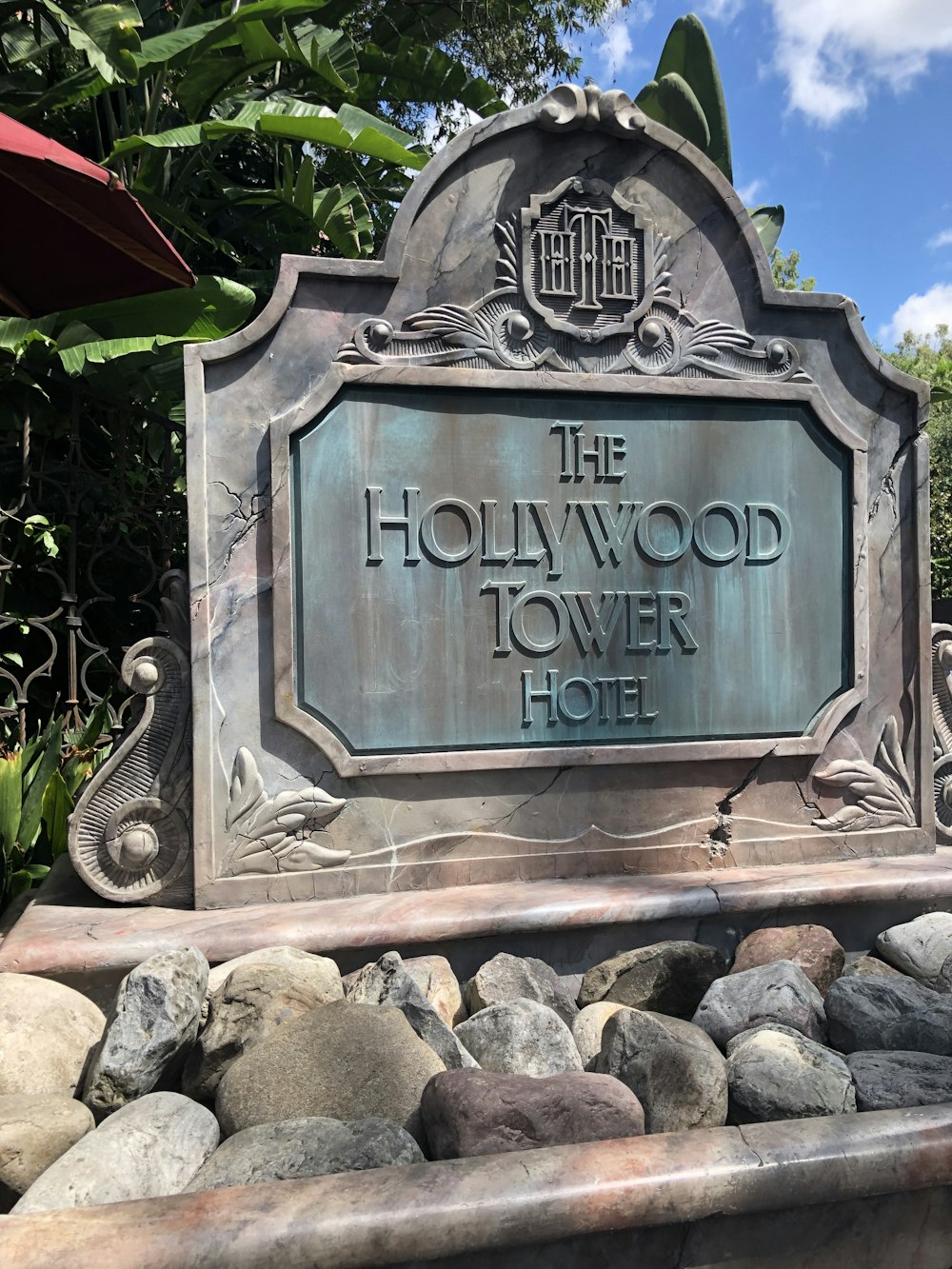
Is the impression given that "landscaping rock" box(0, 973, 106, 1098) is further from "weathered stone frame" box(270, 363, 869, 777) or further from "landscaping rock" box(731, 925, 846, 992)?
"landscaping rock" box(731, 925, 846, 992)

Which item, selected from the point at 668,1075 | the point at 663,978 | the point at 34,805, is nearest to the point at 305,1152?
the point at 668,1075

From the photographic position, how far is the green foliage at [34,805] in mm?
3844

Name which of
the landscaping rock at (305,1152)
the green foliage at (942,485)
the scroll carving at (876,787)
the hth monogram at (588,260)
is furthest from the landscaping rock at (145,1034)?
the green foliage at (942,485)

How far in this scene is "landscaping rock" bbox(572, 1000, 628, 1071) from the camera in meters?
2.71

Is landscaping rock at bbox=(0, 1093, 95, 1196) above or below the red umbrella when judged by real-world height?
below

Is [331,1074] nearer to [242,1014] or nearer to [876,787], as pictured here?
[242,1014]

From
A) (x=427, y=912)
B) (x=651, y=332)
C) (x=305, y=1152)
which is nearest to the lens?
(x=305, y=1152)

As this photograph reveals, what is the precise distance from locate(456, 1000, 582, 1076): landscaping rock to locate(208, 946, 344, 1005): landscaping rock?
1.31 ft

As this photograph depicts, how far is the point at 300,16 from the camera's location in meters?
7.79

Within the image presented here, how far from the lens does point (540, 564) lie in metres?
3.55

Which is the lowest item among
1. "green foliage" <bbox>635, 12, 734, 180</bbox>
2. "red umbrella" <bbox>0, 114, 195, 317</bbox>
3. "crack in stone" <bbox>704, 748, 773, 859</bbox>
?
"crack in stone" <bbox>704, 748, 773, 859</bbox>

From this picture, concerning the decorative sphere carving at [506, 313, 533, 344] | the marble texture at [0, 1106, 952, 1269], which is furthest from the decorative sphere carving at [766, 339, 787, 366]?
the marble texture at [0, 1106, 952, 1269]

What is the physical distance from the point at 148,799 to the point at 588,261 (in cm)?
252

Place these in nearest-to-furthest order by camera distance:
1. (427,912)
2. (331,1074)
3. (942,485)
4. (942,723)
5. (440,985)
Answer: (331,1074)
(440,985)
(427,912)
(942,723)
(942,485)
